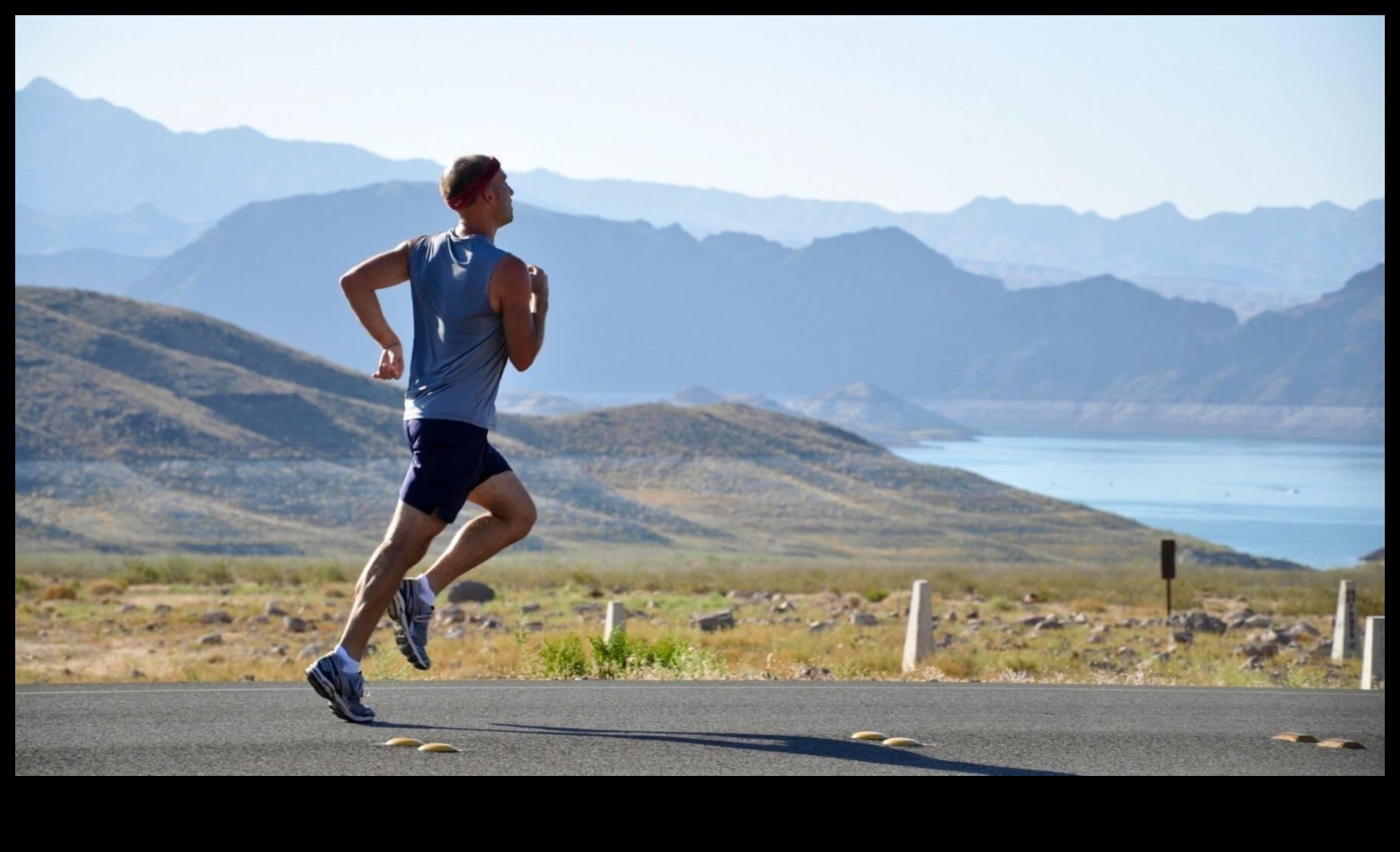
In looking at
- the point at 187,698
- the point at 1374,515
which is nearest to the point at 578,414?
the point at 1374,515

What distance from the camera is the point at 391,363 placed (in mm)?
7047

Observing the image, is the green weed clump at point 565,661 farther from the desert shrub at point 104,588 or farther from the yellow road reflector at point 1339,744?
the desert shrub at point 104,588

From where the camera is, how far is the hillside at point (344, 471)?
77.5 m

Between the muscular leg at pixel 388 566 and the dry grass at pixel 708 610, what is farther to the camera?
the dry grass at pixel 708 610

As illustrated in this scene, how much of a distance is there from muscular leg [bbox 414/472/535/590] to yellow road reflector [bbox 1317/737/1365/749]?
312cm

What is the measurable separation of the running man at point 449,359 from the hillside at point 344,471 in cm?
6457

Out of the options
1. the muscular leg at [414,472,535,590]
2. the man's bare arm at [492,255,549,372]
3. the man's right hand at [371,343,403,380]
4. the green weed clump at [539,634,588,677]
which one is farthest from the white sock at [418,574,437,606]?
the green weed clump at [539,634,588,677]

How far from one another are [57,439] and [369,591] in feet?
270

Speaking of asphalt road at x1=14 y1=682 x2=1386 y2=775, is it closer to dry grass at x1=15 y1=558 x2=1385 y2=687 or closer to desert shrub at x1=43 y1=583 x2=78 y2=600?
dry grass at x1=15 y1=558 x2=1385 y2=687

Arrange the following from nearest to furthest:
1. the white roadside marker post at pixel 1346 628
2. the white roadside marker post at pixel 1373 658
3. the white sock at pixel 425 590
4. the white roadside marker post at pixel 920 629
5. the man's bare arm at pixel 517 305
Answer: the man's bare arm at pixel 517 305, the white sock at pixel 425 590, the white roadside marker post at pixel 1373 658, the white roadside marker post at pixel 920 629, the white roadside marker post at pixel 1346 628

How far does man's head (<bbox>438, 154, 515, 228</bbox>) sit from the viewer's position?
263 inches

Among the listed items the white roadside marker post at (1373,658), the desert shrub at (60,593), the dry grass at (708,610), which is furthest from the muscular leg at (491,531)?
the desert shrub at (60,593)

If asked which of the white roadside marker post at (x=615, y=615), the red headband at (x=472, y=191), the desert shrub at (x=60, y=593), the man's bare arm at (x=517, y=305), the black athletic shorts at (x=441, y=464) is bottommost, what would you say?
the desert shrub at (x=60, y=593)
